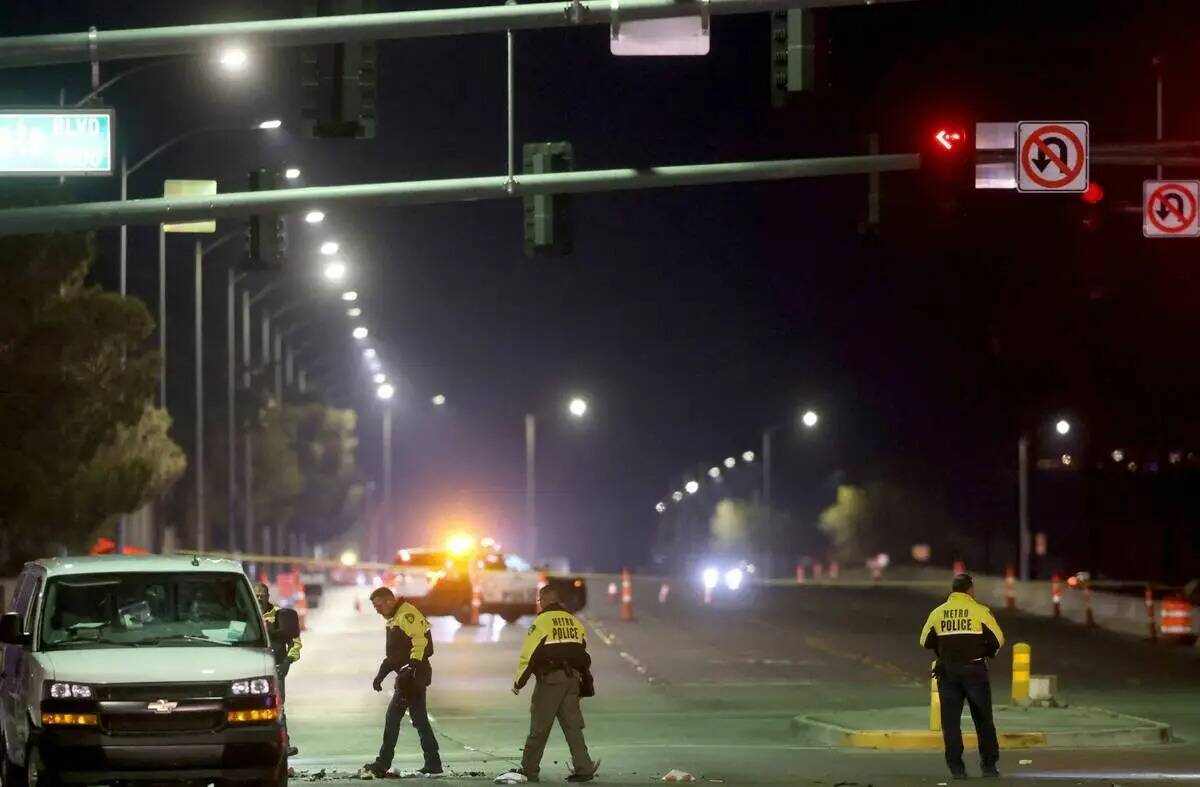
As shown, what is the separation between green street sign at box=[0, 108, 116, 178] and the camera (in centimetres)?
2019

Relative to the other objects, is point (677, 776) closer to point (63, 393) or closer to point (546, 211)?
point (546, 211)

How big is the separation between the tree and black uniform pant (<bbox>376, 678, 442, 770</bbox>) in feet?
61.3

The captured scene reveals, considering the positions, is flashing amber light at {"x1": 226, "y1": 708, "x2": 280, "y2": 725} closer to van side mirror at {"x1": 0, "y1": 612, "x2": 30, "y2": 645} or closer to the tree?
van side mirror at {"x1": 0, "y1": 612, "x2": 30, "y2": 645}

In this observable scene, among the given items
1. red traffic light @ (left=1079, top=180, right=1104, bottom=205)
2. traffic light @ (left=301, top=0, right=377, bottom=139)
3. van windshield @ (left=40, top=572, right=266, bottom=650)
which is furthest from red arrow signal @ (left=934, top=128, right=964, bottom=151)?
van windshield @ (left=40, top=572, right=266, bottom=650)

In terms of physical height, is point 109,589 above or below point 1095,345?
below

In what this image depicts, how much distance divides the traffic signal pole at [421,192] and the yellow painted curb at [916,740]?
567 centimetres

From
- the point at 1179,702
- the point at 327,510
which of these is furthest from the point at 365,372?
the point at 1179,702

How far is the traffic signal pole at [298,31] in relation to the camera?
660 inches

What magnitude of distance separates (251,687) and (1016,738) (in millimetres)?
9732

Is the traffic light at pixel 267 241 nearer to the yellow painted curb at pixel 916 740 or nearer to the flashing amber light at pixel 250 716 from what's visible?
the yellow painted curb at pixel 916 740

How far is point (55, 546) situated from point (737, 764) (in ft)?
97.3

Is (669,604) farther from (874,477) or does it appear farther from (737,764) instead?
(874,477)

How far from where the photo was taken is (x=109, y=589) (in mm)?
15609

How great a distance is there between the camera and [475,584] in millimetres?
47531
